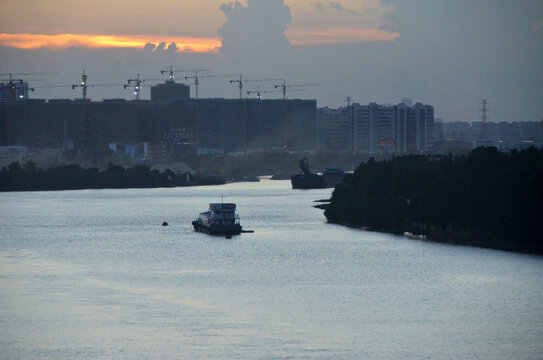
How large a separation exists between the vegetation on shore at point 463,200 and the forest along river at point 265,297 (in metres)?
1.57

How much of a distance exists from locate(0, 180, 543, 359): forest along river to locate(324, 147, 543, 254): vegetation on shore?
157 cm

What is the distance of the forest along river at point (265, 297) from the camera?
36406 millimetres

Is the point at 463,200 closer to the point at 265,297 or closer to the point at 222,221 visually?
the point at 222,221

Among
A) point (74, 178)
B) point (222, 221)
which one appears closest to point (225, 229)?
point (222, 221)

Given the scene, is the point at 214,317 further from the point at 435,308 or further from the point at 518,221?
the point at 518,221

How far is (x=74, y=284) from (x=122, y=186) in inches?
4852

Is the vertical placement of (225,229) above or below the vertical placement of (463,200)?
below

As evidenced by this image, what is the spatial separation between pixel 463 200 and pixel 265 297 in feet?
69.5

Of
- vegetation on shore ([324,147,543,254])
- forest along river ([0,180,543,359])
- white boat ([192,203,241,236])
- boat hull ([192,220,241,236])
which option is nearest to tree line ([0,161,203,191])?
vegetation on shore ([324,147,543,254])

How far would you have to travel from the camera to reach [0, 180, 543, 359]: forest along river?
36.4 meters

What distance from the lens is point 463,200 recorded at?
6347 centimetres

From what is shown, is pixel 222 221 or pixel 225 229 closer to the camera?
pixel 225 229

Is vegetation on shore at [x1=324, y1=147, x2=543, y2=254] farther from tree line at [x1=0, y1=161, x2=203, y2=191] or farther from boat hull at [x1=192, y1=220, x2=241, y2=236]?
tree line at [x1=0, y1=161, x2=203, y2=191]

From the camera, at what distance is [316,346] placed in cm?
3609
